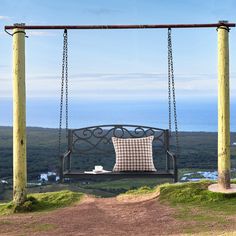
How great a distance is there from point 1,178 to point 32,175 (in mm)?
1600

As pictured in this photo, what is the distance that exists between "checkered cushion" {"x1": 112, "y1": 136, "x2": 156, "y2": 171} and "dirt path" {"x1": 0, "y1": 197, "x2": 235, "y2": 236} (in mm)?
887

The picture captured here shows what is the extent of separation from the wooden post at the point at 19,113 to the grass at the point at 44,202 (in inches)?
6.3

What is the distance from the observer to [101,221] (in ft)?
19.4

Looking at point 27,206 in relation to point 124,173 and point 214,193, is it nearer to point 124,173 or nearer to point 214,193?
point 124,173

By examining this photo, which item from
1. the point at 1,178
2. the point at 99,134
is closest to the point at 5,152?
the point at 1,178

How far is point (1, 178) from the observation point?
76.2 feet

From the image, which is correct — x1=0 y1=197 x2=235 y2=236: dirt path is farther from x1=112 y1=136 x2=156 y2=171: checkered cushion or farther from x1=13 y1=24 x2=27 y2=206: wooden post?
x1=112 y1=136 x2=156 y2=171: checkered cushion

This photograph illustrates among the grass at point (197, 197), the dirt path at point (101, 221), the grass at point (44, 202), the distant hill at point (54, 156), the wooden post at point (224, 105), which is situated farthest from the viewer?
the distant hill at point (54, 156)

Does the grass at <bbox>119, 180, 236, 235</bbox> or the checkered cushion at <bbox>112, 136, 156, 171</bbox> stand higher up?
the checkered cushion at <bbox>112, 136, 156, 171</bbox>

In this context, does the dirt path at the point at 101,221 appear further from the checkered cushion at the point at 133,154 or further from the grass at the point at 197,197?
the checkered cushion at the point at 133,154

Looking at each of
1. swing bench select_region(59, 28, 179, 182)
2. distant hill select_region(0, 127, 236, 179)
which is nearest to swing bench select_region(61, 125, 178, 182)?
swing bench select_region(59, 28, 179, 182)

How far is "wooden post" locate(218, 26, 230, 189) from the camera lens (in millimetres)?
6633

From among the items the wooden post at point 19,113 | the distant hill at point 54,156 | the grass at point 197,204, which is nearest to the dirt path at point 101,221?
the grass at point 197,204

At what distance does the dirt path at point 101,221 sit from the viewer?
217 inches
